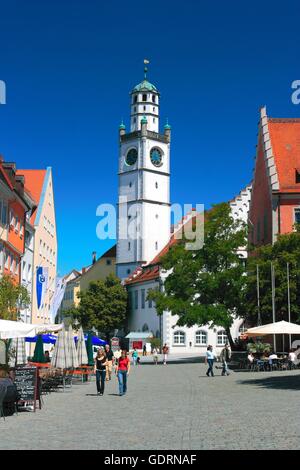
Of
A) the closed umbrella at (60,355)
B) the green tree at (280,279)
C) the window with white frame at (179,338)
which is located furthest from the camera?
the window with white frame at (179,338)

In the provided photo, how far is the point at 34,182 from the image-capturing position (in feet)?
197

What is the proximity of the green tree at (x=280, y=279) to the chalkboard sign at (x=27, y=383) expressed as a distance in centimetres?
2501

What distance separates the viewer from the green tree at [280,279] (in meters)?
41.8

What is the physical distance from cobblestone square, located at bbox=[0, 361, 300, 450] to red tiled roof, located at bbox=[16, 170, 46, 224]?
3409 centimetres

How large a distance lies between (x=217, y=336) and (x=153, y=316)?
813 cm

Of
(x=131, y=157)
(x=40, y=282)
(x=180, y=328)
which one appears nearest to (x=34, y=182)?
(x=40, y=282)

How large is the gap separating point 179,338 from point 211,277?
29.6 meters

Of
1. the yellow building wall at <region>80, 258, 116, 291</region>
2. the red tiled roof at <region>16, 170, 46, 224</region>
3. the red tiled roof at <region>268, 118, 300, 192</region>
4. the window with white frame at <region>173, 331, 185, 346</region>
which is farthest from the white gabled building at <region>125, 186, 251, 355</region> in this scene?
the yellow building wall at <region>80, 258, 116, 291</region>

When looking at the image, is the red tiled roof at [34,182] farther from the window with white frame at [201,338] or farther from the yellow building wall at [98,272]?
the yellow building wall at [98,272]

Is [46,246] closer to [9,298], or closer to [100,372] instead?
[9,298]

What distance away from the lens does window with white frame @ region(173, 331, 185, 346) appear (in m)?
77.1

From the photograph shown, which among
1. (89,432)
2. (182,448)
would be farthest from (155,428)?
(182,448)

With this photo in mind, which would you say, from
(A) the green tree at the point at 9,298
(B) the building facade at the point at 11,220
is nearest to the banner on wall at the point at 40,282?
(B) the building facade at the point at 11,220

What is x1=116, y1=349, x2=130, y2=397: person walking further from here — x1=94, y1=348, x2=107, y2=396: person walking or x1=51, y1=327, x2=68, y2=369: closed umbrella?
x1=51, y1=327, x2=68, y2=369: closed umbrella
